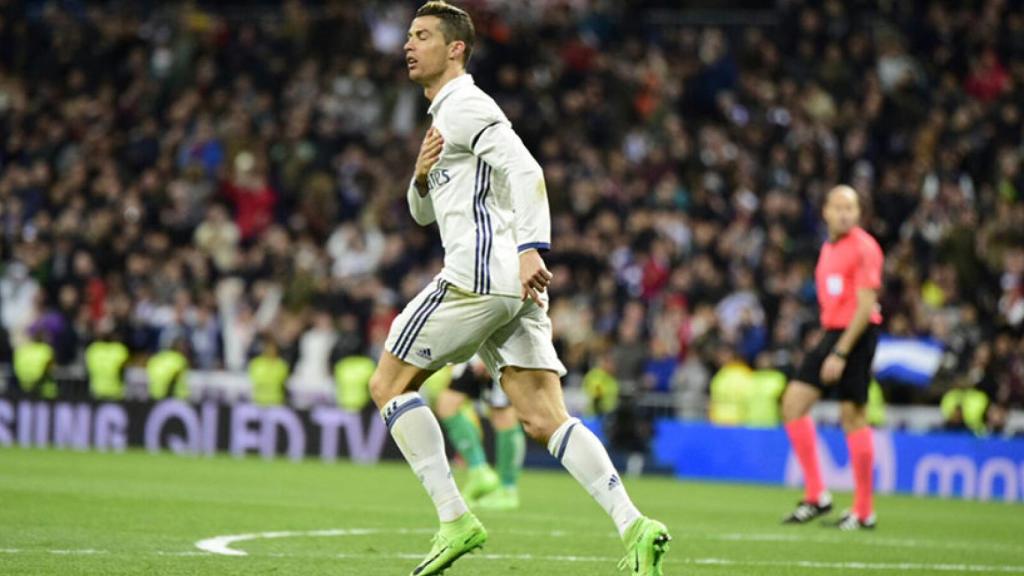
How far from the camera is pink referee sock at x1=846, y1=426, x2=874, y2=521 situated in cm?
1203

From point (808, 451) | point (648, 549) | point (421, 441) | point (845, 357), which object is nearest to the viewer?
point (648, 549)

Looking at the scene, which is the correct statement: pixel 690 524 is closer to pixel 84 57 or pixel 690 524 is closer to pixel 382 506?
pixel 382 506

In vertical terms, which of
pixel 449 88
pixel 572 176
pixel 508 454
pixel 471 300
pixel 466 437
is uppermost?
pixel 572 176

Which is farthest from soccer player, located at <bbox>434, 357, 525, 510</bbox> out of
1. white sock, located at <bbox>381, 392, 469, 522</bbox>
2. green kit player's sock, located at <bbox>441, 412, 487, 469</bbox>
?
white sock, located at <bbox>381, 392, 469, 522</bbox>

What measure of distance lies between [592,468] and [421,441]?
77cm

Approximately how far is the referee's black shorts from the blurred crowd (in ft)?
21.3

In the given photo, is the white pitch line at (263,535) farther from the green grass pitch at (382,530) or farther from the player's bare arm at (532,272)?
the player's bare arm at (532,272)

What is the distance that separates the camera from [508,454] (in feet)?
44.8

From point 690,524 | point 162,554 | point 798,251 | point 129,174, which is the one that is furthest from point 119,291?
point 162,554

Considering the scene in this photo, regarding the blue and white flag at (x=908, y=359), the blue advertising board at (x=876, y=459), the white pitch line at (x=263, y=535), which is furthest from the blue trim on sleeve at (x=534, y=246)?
the blue and white flag at (x=908, y=359)

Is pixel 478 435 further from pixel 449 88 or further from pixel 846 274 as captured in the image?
pixel 449 88

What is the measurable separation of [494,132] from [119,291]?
17276mm

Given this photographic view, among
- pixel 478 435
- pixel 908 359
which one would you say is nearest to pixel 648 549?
pixel 478 435

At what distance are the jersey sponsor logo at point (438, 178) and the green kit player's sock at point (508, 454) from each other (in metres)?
6.15
